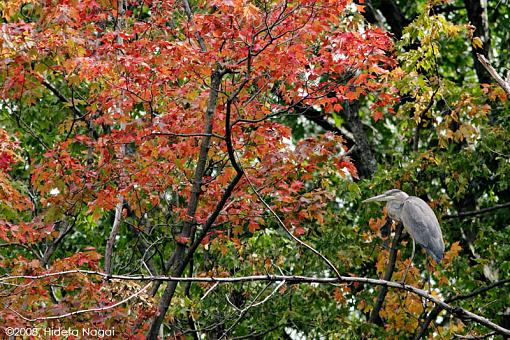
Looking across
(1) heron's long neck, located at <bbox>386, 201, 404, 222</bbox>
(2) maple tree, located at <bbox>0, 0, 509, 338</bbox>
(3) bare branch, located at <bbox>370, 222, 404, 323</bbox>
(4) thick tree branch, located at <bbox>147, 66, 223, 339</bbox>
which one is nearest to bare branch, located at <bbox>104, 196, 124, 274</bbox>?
→ (2) maple tree, located at <bbox>0, 0, 509, 338</bbox>

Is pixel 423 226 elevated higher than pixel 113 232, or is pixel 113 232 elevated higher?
pixel 423 226

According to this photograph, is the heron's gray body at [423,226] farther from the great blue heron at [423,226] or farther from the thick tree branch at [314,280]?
the thick tree branch at [314,280]

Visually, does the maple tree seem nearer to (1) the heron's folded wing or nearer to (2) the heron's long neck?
(2) the heron's long neck

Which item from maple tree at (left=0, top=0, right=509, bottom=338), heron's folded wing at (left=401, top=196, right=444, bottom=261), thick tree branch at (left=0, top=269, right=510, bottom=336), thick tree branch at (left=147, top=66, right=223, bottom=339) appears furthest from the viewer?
heron's folded wing at (left=401, top=196, right=444, bottom=261)

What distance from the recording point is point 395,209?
27.2ft

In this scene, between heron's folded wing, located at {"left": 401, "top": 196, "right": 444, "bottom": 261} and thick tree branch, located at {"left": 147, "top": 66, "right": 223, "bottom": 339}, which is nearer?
thick tree branch, located at {"left": 147, "top": 66, "right": 223, "bottom": 339}

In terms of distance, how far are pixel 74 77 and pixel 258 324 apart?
5.18m

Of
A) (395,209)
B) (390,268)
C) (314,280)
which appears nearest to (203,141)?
(395,209)

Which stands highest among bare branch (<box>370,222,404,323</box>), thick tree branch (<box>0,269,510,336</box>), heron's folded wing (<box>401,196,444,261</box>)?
thick tree branch (<box>0,269,510,336</box>)

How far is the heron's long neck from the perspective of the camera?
8242 millimetres

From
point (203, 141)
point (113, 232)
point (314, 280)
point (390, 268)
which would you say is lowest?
point (390, 268)

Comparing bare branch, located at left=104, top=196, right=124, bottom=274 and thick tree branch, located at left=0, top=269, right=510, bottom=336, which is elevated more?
thick tree branch, located at left=0, top=269, right=510, bottom=336

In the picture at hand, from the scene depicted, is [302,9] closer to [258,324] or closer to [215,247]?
[215,247]

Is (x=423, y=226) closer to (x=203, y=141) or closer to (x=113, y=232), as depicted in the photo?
(x=203, y=141)
